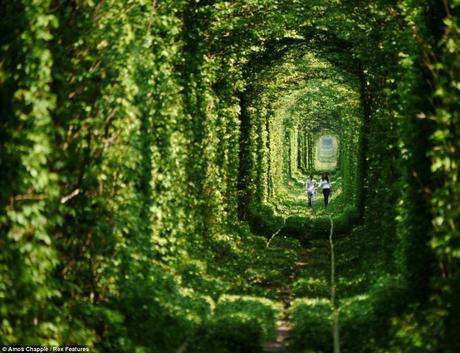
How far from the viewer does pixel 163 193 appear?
14008 mm

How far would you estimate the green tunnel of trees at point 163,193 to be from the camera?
845 cm

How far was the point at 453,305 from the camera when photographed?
9.39 meters

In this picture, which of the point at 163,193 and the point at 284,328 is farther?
the point at 163,193

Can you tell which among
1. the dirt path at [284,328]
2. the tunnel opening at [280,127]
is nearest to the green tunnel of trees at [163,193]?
the dirt path at [284,328]

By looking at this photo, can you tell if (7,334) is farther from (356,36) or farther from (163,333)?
(356,36)

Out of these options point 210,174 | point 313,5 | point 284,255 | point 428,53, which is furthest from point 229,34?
point 428,53

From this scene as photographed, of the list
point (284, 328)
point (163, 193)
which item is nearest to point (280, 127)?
point (163, 193)

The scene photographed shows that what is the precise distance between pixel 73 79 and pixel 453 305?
534 centimetres

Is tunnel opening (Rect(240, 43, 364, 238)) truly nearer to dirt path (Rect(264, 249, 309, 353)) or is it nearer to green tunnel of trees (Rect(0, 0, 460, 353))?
green tunnel of trees (Rect(0, 0, 460, 353))

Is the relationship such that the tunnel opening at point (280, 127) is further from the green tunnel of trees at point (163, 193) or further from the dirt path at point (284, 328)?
the dirt path at point (284, 328)

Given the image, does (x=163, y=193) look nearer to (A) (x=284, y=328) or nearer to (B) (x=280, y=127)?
(A) (x=284, y=328)

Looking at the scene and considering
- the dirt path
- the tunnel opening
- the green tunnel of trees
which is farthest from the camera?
the tunnel opening

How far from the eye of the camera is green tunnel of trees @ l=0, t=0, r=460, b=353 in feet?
27.7

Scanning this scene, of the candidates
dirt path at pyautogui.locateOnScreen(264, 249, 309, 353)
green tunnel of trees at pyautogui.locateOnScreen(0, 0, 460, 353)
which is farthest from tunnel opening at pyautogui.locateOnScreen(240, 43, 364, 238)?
dirt path at pyautogui.locateOnScreen(264, 249, 309, 353)
